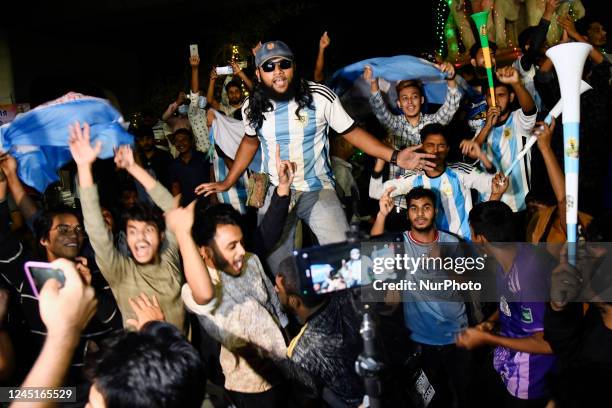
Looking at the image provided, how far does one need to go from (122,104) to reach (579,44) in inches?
404

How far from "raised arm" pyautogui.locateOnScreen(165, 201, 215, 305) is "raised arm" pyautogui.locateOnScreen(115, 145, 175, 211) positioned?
640 millimetres

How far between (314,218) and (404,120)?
4.80ft

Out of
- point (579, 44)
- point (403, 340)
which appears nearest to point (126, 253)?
point (403, 340)

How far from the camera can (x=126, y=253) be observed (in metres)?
3.49

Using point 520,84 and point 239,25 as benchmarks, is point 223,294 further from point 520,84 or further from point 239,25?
point 239,25

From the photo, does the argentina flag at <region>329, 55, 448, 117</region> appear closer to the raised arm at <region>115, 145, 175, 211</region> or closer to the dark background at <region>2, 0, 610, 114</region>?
the raised arm at <region>115, 145, 175, 211</region>

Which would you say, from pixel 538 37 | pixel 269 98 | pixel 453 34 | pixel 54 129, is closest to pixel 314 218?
pixel 269 98

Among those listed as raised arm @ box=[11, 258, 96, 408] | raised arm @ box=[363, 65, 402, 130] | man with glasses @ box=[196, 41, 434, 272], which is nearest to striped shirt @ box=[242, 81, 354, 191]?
man with glasses @ box=[196, 41, 434, 272]

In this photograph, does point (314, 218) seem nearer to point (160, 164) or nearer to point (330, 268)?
point (330, 268)

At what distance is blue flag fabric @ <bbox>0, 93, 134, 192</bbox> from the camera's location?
3789 mm

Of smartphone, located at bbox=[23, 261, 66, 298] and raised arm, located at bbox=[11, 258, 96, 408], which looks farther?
smartphone, located at bbox=[23, 261, 66, 298]

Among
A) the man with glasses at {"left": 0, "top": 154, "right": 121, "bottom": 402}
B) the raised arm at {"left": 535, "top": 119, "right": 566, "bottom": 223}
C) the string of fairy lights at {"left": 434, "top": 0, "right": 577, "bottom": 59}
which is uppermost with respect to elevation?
the string of fairy lights at {"left": 434, "top": 0, "right": 577, "bottom": 59}

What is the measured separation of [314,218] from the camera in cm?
374

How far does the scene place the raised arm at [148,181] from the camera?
3.01 metres
